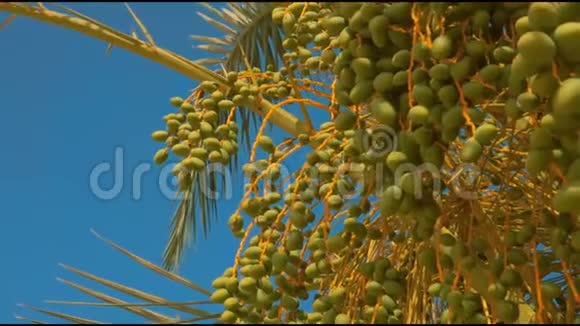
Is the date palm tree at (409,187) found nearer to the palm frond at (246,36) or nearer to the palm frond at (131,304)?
the palm frond at (131,304)

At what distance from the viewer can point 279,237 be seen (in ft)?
4.57

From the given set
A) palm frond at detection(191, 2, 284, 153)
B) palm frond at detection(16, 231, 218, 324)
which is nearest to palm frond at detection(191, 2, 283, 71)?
palm frond at detection(191, 2, 284, 153)

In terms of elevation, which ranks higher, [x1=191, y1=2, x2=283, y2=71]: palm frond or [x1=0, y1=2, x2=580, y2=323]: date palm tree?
[x1=191, y1=2, x2=283, y2=71]: palm frond

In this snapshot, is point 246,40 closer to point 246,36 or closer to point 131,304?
point 246,36

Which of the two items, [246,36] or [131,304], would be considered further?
[246,36]

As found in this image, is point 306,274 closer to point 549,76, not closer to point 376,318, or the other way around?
point 376,318

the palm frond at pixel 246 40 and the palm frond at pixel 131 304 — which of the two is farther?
the palm frond at pixel 246 40

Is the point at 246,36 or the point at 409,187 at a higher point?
the point at 246,36

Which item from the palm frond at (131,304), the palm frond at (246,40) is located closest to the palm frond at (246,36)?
the palm frond at (246,40)

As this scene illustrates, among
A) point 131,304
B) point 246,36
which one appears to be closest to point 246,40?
point 246,36

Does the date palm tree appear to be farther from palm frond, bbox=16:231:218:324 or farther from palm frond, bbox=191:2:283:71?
palm frond, bbox=191:2:283:71

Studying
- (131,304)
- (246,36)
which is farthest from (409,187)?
(246,36)

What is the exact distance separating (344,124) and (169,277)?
0.76 meters

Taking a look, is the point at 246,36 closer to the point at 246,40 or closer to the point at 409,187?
the point at 246,40
